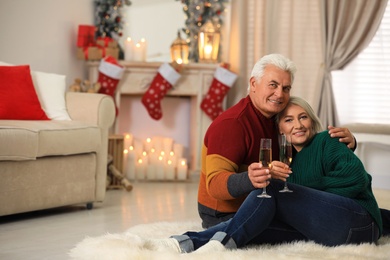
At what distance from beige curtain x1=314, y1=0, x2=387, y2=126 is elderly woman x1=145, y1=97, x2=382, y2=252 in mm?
3432

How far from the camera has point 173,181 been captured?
633 centimetres

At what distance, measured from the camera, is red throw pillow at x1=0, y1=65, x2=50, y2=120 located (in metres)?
4.41

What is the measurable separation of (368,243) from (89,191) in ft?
6.99

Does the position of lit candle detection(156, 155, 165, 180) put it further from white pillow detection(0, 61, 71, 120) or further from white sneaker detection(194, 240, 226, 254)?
white sneaker detection(194, 240, 226, 254)

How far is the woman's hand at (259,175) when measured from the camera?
8.46 feet

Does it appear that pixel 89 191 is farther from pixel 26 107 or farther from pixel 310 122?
pixel 310 122

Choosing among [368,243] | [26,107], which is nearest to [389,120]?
[26,107]

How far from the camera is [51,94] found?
478cm

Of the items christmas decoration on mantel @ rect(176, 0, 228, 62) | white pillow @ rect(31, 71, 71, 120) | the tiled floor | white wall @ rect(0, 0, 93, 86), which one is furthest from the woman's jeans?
christmas decoration on mantel @ rect(176, 0, 228, 62)

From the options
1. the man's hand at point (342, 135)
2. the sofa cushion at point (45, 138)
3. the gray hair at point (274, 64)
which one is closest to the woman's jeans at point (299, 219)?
the man's hand at point (342, 135)

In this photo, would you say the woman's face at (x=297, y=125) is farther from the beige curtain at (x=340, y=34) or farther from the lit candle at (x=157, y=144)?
the lit candle at (x=157, y=144)

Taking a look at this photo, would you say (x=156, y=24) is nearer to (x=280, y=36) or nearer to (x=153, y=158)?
(x=280, y=36)

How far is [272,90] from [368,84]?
3.57 m

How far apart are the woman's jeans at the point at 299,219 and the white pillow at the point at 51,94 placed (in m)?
2.13
